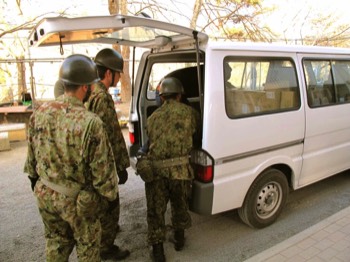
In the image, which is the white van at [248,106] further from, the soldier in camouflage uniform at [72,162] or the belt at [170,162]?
the soldier in camouflage uniform at [72,162]

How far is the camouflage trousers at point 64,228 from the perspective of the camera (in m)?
2.11

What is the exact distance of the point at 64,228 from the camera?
2.23 meters

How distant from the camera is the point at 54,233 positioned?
2.24m

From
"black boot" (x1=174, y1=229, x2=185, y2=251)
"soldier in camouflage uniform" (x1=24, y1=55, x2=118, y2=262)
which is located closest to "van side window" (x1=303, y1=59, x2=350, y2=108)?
"black boot" (x1=174, y1=229, x2=185, y2=251)

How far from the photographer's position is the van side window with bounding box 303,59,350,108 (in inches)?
144

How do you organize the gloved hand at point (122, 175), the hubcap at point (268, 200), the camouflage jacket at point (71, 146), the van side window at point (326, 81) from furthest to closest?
the van side window at point (326, 81) < the hubcap at point (268, 200) < the gloved hand at point (122, 175) < the camouflage jacket at point (71, 146)

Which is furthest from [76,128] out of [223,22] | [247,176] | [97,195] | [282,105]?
[223,22]

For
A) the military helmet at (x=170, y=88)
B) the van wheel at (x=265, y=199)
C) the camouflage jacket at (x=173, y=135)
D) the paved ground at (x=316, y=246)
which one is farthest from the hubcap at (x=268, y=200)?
the military helmet at (x=170, y=88)

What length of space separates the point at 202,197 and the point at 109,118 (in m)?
1.14

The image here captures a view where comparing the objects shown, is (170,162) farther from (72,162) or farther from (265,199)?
(265,199)

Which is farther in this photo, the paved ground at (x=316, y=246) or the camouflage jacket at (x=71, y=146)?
the paved ground at (x=316, y=246)

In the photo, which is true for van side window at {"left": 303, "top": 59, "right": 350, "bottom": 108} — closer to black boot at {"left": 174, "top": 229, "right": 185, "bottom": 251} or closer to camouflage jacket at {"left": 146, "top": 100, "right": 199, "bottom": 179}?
camouflage jacket at {"left": 146, "top": 100, "right": 199, "bottom": 179}

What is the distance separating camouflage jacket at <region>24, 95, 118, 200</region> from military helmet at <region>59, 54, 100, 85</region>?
126 mm

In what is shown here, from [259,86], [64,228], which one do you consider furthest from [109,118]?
[259,86]
